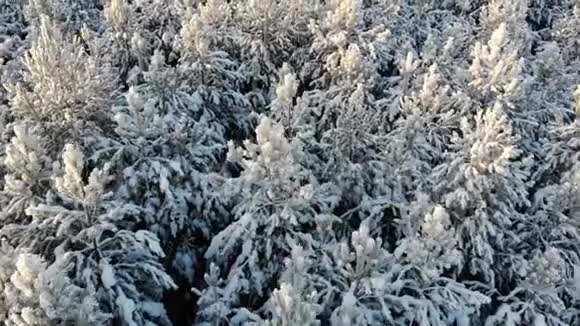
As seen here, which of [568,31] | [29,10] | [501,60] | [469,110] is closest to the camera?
[501,60]

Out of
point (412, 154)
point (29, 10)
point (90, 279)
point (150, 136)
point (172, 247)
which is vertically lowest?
point (172, 247)

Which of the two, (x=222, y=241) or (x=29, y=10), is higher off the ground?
(x=29, y=10)

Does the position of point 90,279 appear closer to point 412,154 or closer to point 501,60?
point 412,154

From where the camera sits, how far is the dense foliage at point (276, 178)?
1016 cm

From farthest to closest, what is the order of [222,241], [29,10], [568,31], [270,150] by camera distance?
[568,31] → [29,10] → [222,241] → [270,150]

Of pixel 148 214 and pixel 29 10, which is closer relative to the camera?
pixel 148 214

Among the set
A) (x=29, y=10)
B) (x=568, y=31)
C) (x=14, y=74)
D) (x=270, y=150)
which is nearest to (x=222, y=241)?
(x=270, y=150)

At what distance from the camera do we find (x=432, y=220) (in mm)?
10641

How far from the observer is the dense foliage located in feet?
33.3

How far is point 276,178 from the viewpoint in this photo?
10898 mm

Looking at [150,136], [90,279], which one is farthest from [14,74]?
[90,279]

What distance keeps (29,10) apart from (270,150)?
32.2 ft

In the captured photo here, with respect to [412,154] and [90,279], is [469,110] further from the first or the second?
[90,279]

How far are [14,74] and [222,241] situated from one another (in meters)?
6.82
